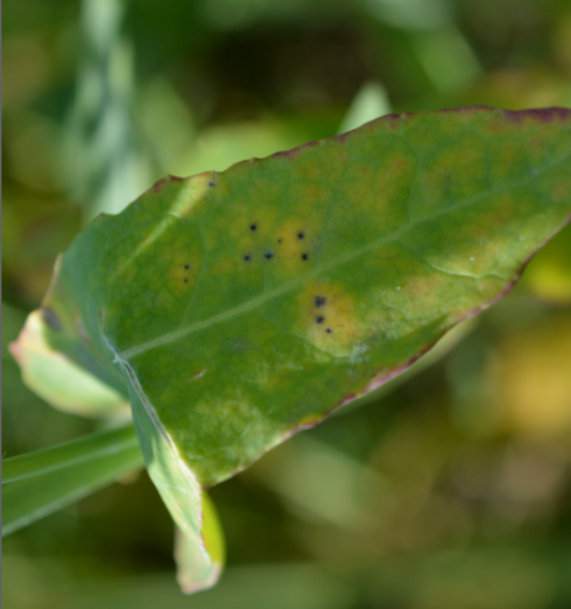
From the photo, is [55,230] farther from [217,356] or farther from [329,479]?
[217,356]

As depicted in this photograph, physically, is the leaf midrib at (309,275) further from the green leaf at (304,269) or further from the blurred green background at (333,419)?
the blurred green background at (333,419)

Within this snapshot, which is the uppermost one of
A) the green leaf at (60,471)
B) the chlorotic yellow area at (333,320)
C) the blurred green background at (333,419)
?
the chlorotic yellow area at (333,320)

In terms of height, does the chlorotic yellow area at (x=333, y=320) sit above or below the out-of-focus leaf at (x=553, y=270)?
above

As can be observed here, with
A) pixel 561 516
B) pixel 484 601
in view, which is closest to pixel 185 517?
pixel 484 601

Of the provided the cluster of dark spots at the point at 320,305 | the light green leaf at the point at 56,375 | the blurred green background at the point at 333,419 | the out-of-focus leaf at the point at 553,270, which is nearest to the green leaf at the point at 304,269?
the cluster of dark spots at the point at 320,305

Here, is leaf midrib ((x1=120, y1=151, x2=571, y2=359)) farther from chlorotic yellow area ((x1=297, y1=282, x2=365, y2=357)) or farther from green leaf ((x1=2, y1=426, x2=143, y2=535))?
green leaf ((x1=2, y1=426, x2=143, y2=535))

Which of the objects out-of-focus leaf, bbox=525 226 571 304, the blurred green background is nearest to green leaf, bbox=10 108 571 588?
out-of-focus leaf, bbox=525 226 571 304
